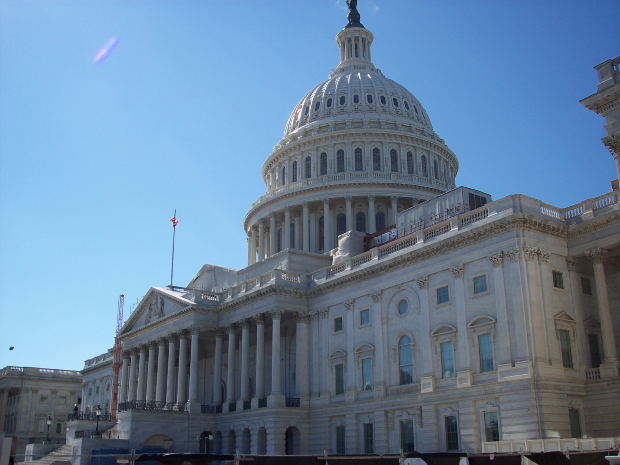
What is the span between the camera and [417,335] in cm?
5091

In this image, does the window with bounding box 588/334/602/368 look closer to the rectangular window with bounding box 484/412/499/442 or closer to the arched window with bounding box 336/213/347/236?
the rectangular window with bounding box 484/412/499/442

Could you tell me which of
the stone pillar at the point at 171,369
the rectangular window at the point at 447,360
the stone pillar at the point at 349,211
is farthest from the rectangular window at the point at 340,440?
the stone pillar at the point at 349,211

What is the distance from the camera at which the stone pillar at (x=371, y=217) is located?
276 ft

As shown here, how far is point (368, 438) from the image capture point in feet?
175

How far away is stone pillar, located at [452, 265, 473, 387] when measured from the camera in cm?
4606

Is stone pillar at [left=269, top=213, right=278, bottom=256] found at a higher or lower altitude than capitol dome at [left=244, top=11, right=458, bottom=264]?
lower

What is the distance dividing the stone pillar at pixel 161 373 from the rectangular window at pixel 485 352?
3894 cm

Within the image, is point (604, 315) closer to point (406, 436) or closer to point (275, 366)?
point (406, 436)

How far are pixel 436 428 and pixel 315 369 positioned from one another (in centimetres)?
1470

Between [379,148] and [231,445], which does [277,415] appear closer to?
[231,445]

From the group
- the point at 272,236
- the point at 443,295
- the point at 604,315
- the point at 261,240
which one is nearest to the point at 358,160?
the point at 272,236

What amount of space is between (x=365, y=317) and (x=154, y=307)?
30.6 m

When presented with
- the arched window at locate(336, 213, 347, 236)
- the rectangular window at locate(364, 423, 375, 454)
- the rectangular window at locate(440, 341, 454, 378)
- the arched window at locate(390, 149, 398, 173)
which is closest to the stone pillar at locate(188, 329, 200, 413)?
the rectangular window at locate(364, 423, 375, 454)

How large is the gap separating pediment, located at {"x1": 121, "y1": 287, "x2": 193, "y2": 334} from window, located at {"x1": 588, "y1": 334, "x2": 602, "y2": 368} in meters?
37.5
